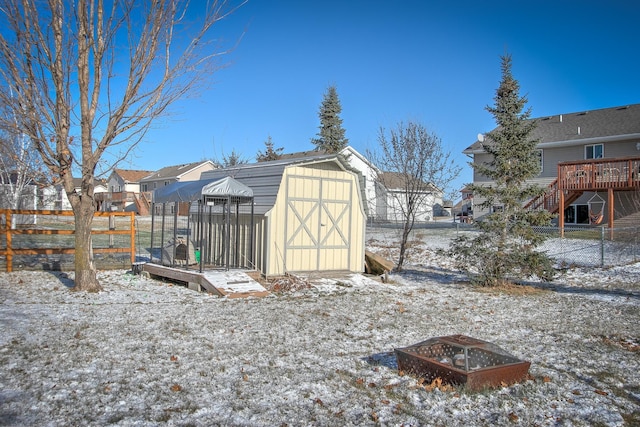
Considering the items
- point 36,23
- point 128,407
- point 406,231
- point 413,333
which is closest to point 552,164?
point 406,231

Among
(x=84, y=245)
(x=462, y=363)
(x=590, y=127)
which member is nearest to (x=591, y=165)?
(x=590, y=127)

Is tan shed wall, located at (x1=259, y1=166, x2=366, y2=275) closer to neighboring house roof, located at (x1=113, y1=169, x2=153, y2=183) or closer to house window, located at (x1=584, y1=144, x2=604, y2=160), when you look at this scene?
house window, located at (x1=584, y1=144, x2=604, y2=160)

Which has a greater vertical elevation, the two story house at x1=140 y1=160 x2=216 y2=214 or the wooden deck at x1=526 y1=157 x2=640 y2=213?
the two story house at x1=140 y1=160 x2=216 y2=214

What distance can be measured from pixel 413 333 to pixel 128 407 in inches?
173

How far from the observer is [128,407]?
4480 millimetres

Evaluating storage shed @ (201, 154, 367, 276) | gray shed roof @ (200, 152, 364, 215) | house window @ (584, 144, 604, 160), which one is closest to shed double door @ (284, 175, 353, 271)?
storage shed @ (201, 154, 367, 276)

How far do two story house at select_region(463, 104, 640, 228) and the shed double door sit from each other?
40.9 ft

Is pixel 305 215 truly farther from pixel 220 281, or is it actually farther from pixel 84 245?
pixel 84 245

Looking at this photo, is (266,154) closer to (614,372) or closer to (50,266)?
(50,266)

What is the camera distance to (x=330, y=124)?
5053 centimetres

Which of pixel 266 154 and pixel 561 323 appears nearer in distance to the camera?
pixel 561 323

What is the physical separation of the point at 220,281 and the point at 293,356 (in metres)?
5.09

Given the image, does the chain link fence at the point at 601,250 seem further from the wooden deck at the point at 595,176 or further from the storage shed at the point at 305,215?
the storage shed at the point at 305,215

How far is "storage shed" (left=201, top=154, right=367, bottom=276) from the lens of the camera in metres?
12.4
